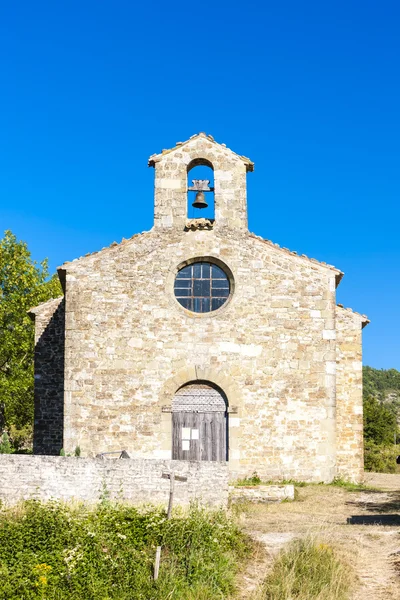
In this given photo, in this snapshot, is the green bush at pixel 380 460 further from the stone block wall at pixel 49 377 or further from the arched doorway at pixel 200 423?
the stone block wall at pixel 49 377

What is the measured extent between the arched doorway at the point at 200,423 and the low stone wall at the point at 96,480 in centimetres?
440

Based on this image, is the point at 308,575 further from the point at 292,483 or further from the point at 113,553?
the point at 292,483

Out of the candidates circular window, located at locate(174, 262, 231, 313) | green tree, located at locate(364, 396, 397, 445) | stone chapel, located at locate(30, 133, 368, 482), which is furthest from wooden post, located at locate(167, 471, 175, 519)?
green tree, located at locate(364, 396, 397, 445)

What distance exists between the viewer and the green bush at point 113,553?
407 inches

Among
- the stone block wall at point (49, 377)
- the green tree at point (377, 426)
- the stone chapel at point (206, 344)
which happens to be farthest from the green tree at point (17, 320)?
the green tree at point (377, 426)

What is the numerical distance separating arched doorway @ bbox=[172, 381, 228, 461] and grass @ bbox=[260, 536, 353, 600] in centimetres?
704

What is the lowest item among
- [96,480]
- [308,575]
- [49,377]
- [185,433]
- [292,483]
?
[308,575]

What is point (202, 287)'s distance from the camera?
19.3 m

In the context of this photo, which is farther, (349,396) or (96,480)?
(349,396)

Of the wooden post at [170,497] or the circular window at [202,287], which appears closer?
the wooden post at [170,497]

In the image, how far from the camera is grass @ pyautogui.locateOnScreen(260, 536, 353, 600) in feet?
32.8

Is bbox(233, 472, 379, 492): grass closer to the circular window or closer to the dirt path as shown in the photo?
the dirt path

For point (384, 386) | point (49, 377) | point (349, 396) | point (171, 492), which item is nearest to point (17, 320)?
point (49, 377)

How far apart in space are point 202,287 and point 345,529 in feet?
25.8
